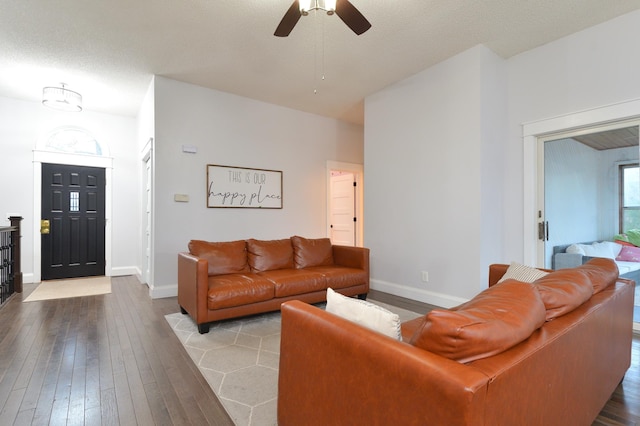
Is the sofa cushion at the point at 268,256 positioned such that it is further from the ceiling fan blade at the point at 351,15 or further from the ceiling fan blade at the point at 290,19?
the ceiling fan blade at the point at 351,15

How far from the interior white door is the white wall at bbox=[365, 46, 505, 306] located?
64.5 inches

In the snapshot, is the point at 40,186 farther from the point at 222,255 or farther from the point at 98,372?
the point at 98,372

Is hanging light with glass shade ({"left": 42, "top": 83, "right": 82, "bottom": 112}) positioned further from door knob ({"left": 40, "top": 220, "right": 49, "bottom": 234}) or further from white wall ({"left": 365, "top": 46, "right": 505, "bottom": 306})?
white wall ({"left": 365, "top": 46, "right": 505, "bottom": 306})

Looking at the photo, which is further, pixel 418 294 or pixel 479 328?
pixel 418 294

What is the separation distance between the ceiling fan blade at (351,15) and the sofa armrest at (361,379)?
200 cm

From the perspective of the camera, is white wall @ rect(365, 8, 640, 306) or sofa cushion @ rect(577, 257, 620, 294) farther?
white wall @ rect(365, 8, 640, 306)

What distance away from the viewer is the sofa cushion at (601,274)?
173 cm

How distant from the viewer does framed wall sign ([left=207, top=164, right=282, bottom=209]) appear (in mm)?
4684

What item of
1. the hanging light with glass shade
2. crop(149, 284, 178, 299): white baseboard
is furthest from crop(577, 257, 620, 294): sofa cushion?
the hanging light with glass shade

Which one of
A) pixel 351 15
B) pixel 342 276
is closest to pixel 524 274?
pixel 342 276

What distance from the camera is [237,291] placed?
304cm

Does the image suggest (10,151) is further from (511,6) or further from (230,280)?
(511,6)

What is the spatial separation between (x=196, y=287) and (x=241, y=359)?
2.85ft

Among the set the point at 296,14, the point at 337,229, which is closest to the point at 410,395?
the point at 296,14
